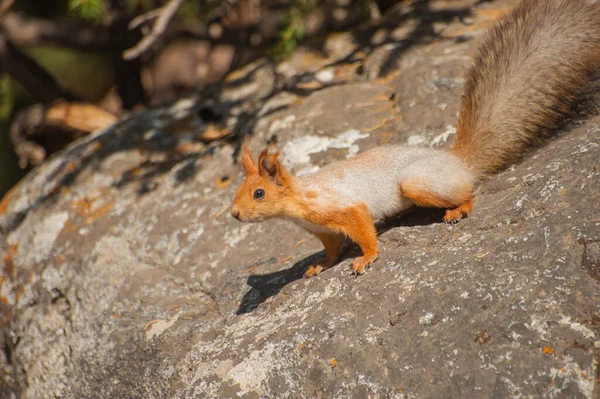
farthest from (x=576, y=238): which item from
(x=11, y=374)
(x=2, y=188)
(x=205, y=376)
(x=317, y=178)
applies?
(x=2, y=188)

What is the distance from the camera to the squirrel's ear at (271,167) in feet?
10.5

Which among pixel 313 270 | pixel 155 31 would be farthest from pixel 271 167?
pixel 155 31

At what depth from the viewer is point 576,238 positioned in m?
2.50

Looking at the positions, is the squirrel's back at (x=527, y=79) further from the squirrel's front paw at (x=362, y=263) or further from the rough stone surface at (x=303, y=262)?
the squirrel's front paw at (x=362, y=263)

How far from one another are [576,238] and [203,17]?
4.66 metres

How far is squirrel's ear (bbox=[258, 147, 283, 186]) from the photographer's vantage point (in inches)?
126

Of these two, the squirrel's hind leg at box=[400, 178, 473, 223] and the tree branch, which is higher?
the tree branch

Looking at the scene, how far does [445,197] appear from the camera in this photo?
3176 mm

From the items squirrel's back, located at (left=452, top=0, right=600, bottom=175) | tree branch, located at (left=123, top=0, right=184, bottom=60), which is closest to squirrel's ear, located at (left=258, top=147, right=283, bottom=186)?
squirrel's back, located at (left=452, top=0, right=600, bottom=175)

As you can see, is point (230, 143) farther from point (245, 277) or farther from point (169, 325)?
point (169, 325)

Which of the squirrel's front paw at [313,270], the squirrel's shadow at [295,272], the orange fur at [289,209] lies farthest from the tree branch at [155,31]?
the squirrel's front paw at [313,270]

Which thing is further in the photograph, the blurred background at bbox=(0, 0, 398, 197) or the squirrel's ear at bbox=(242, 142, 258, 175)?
the blurred background at bbox=(0, 0, 398, 197)

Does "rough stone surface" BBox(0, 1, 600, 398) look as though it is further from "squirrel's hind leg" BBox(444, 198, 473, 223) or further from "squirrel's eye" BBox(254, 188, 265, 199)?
"squirrel's eye" BBox(254, 188, 265, 199)

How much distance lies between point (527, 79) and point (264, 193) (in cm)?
163
